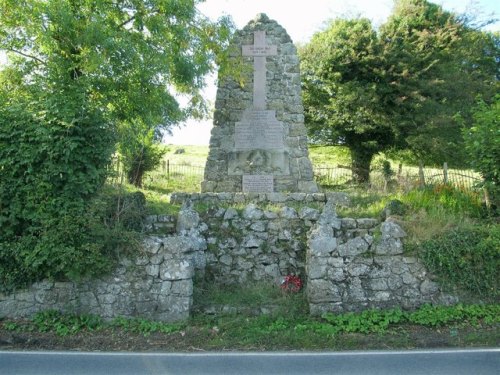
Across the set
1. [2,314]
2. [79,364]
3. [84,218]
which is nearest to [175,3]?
[84,218]

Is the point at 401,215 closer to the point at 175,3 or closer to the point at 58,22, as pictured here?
the point at 175,3

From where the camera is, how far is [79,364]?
568cm

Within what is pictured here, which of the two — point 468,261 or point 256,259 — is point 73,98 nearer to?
point 256,259

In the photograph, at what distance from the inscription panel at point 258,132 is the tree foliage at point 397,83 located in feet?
23.5

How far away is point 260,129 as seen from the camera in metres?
13.0

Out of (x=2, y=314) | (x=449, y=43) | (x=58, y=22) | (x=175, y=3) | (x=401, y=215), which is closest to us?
(x=2, y=314)

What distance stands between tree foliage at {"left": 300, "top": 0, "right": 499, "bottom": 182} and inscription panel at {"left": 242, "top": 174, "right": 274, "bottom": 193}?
7760mm

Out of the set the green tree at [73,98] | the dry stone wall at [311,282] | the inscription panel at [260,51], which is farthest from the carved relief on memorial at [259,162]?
the dry stone wall at [311,282]

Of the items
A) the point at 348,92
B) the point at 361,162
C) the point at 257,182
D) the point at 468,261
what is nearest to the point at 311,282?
the point at 468,261

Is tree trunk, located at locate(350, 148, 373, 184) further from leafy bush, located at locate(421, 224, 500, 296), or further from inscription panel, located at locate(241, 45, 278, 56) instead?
leafy bush, located at locate(421, 224, 500, 296)

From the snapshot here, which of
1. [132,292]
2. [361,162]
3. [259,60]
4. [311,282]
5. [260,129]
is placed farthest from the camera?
[361,162]

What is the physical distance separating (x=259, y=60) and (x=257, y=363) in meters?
9.45

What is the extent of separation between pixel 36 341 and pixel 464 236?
6.59 meters

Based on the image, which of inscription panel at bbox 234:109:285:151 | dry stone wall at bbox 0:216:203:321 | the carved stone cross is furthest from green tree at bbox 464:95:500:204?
dry stone wall at bbox 0:216:203:321
